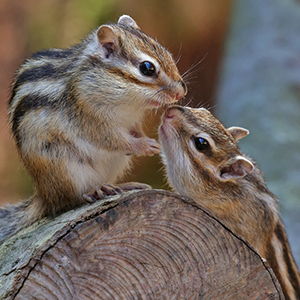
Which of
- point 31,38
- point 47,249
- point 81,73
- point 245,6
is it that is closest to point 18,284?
point 47,249

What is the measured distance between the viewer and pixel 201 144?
281 centimetres

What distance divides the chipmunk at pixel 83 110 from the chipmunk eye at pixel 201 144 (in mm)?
302

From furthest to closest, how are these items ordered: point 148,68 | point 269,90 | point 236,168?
point 269,90 → point 236,168 → point 148,68

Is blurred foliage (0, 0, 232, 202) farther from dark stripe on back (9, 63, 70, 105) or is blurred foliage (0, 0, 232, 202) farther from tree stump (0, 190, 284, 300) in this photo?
tree stump (0, 190, 284, 300)

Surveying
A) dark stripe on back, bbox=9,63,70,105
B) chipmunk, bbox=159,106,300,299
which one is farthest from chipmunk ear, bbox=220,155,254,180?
dark stripe on back, bbox=9,63,70,105

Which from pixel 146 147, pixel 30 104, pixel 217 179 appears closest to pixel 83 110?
pixel 30 104

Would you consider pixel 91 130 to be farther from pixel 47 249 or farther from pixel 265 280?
pixel 265 280

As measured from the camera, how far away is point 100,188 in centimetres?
233

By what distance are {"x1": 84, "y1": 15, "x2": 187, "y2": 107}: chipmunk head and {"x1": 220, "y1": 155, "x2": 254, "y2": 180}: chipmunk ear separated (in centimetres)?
53

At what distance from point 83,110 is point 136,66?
399mm

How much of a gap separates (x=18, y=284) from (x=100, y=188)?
0.80 metres

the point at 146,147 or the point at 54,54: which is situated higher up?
the point at 54,54

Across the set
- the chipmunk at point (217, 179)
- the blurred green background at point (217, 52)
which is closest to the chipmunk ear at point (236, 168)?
the chipmunk at point (217, 179)

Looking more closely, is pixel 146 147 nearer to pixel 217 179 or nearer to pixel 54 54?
pixel 217 179
